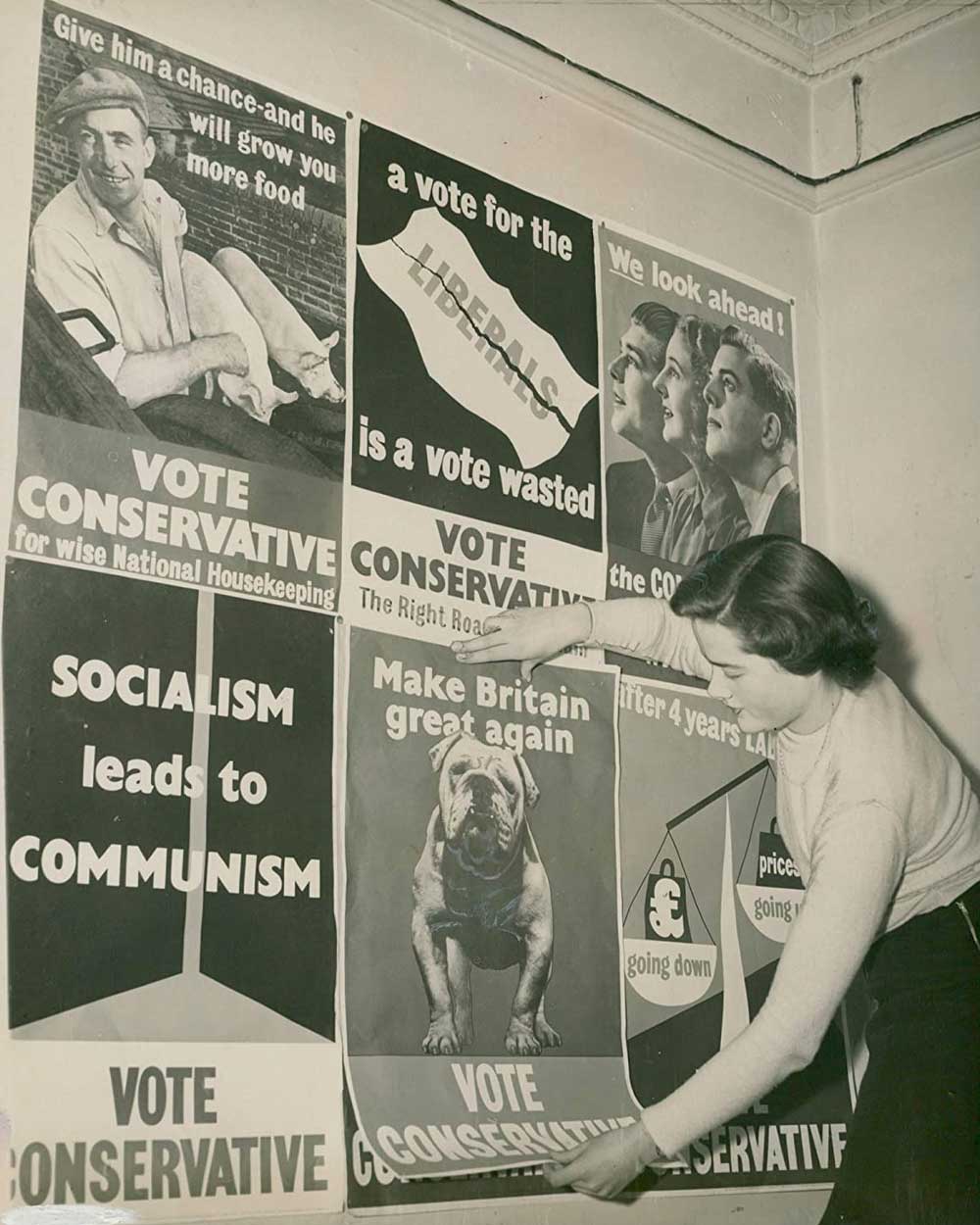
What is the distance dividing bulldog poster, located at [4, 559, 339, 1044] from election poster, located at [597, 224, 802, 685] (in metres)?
0.77

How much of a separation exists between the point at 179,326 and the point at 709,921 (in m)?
1.41

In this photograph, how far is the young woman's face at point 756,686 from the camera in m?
2.63

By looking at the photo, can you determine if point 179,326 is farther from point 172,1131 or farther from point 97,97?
point 172,1131

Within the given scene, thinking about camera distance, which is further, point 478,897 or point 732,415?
point 732,415

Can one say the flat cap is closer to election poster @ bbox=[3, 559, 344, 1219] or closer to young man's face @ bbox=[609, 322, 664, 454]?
election poster @ bbox=[3, 559, 344, 1219]

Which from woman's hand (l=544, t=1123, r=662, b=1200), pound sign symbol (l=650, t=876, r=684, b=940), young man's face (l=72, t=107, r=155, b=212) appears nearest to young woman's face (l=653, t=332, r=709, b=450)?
pound sign symbol (l=650, t=876, r=684, b=940)

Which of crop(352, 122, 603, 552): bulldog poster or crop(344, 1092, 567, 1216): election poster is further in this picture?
crop(352, 122, 603, 552): bulldog poster

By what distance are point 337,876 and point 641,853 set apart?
0.65 metres

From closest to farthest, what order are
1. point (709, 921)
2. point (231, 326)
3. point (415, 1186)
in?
point (415, 1186) → point (231, 326) → point (709, 921)

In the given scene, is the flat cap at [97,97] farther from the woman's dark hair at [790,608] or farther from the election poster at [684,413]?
the woman's dark hair at [790,608]

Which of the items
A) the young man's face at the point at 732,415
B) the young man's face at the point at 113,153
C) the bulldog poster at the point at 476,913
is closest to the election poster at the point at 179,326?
the young man's face at the point at 113,153

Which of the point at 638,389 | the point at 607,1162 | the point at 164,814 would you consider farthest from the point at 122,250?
the point at 607,1162

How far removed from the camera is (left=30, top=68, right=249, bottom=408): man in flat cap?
2.22m

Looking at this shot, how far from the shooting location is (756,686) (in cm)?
265
